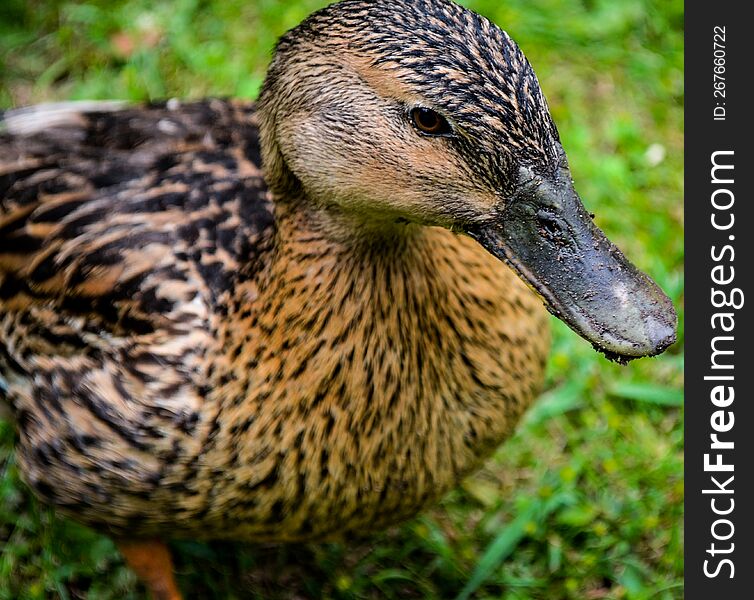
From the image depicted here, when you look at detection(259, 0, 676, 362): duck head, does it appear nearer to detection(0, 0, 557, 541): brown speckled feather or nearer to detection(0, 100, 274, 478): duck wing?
detection(0, 0, 557, 541): brown speckled feather

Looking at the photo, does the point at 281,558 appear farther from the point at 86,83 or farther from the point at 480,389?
the point at 86,83

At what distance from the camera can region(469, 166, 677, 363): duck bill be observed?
2.31 metres

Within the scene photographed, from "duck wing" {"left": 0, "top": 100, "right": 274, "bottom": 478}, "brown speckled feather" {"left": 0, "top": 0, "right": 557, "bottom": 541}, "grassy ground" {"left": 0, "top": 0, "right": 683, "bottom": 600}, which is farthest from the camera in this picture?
"grassy ground" {"left": 0, "top": 0, "right": 683, "bottom": 600}

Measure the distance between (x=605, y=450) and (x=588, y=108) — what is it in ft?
5.46

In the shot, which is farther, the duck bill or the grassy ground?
the grassy ground

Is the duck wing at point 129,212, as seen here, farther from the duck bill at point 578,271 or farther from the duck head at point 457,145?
the duck bill at point 578,271

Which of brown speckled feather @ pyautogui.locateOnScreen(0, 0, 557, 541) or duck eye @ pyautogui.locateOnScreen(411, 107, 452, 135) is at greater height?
duck eye @ pyautogui.locateOnScreen(411, 107, 452, 135)

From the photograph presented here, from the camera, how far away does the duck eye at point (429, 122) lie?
89.4 inches
